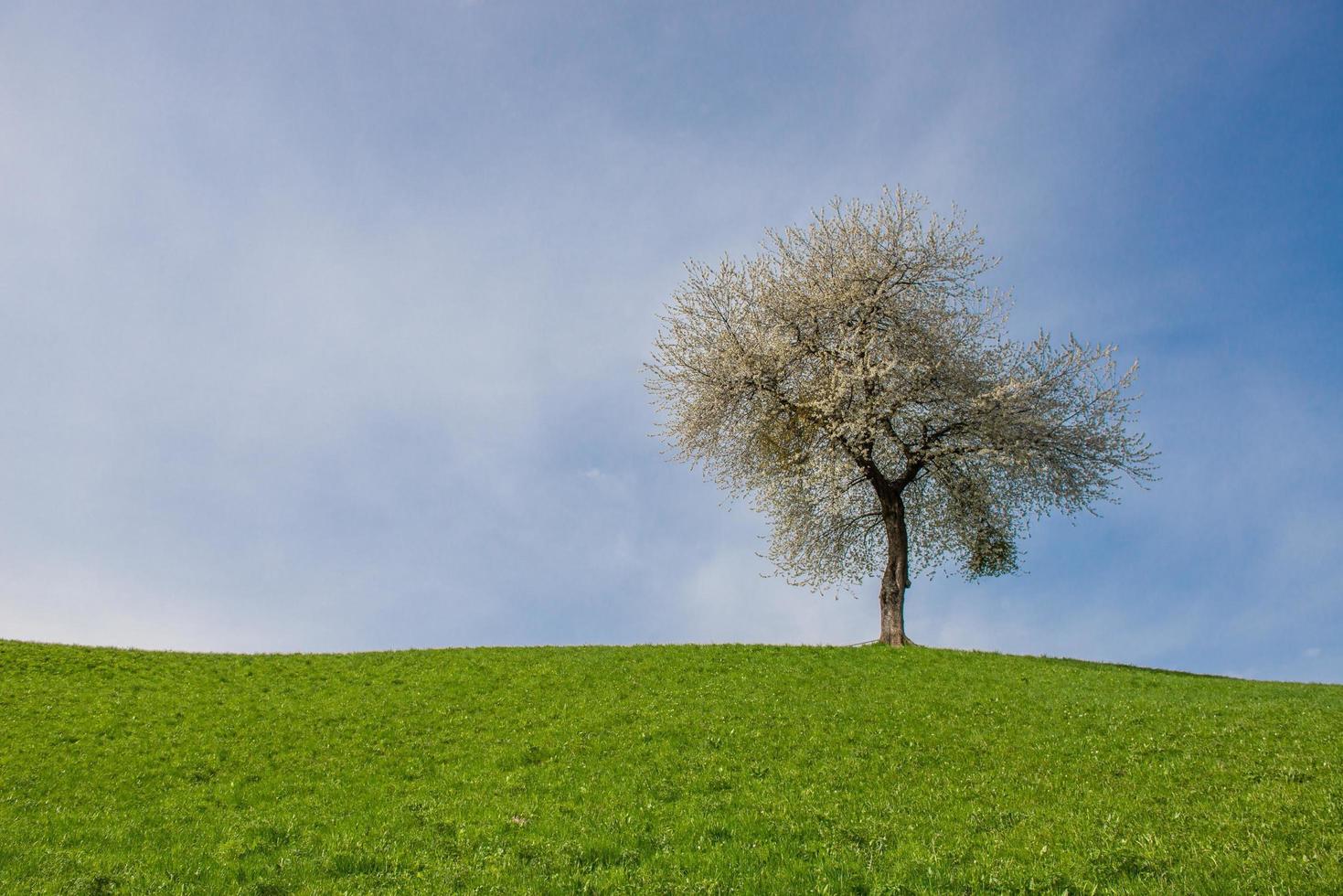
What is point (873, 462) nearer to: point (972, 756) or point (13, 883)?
point (972, 756)

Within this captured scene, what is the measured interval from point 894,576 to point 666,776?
2298 cm

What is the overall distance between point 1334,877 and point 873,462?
2915cm

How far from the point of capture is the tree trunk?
38.0m

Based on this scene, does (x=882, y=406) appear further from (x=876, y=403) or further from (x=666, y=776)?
(x=666, y=776)

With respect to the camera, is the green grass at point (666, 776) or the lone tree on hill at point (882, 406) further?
the lone tree on hill at point (882, 406)

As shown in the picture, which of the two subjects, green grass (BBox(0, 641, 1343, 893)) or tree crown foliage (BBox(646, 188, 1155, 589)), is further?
tree crown foliage (BBox(646, 188, 1155, 589))

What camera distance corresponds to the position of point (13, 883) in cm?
1386

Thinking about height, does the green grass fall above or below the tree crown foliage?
below

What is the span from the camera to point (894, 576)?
3878 cm

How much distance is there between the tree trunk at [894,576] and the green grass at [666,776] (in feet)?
14.3

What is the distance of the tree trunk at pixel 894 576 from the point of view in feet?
125

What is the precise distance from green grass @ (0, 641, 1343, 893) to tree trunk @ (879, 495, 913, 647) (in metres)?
4.36

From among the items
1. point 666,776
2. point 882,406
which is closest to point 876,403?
point 882,406

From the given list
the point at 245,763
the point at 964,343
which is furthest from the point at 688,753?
the point at 964,343
